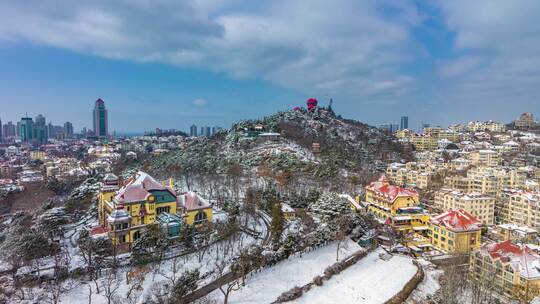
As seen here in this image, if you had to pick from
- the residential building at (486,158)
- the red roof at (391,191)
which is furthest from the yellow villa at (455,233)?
the residential building at (486,158)

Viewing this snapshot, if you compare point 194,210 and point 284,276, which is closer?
point 284,276

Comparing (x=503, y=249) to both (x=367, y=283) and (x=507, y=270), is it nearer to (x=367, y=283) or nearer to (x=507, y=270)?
(x=507, y=270)

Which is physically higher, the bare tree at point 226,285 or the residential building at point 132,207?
the residential building at point 132,207

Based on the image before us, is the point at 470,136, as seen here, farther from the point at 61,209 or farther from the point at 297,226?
the point at 61,209

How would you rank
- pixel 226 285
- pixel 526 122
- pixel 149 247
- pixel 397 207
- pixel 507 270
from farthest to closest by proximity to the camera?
pixel 526 122
pixel 397 207
pixel 149 247
pixel 507 270
pixel 226 285

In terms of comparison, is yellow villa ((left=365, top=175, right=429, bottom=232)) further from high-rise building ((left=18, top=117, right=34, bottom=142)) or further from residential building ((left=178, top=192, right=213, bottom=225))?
high-rise building ((left=18, top=117, right=34, bottom=142))

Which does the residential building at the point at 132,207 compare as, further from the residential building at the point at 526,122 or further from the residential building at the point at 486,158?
the residential building at the point at 526,122

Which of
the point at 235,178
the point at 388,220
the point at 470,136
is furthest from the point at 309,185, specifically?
the point at 470,136

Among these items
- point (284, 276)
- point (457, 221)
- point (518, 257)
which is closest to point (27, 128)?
point (284, 276)
